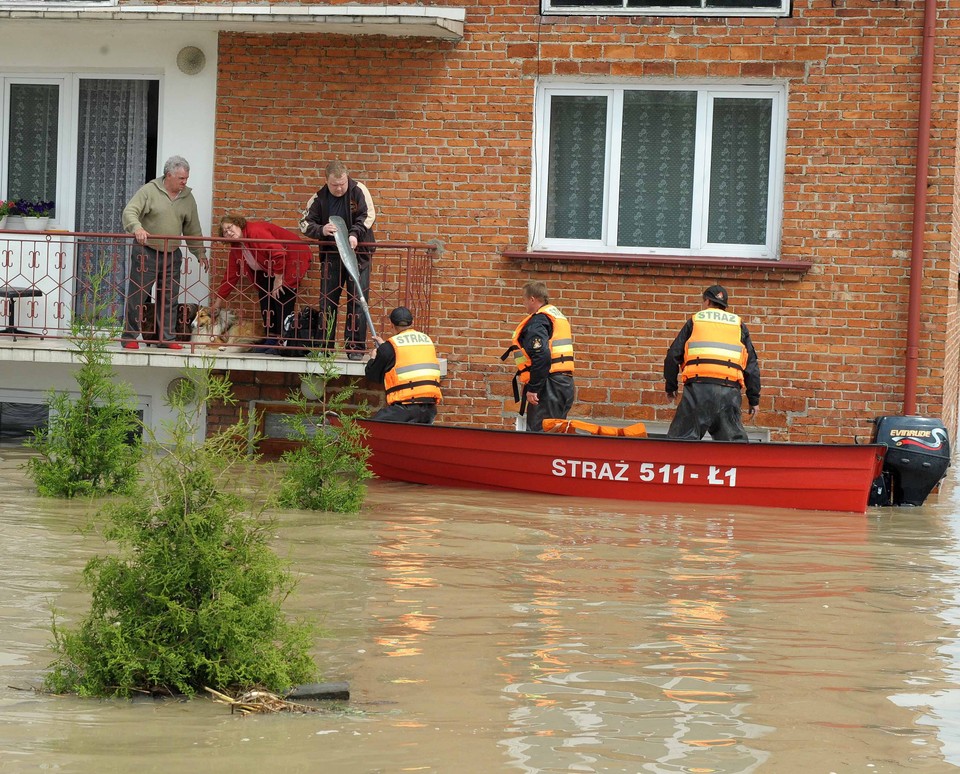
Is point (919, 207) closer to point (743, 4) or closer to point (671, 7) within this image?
point (743, 4)

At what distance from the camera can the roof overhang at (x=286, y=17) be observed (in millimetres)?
12250

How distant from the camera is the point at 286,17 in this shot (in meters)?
12.4

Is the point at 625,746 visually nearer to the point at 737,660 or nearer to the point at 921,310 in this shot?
the point at 737,660

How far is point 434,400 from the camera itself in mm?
11984

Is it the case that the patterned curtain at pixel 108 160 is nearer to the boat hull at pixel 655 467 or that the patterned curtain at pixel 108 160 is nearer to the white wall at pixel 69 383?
the white wall at pixel 69 383

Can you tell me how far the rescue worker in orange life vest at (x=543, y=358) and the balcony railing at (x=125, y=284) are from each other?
119 cm

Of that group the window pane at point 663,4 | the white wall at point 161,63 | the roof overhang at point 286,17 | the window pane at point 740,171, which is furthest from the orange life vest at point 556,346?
the white wall at point 161,63

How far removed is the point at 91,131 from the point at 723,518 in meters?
7.39

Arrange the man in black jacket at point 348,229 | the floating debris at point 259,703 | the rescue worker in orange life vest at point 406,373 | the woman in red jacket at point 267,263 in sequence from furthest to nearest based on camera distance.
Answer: the woman in red jacket at point 267,263, the man in black jacket at point 348,229, the rescue worker in orange life vest at point 406,373, the floating debris at point 259,703

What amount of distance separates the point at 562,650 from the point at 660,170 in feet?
24.3

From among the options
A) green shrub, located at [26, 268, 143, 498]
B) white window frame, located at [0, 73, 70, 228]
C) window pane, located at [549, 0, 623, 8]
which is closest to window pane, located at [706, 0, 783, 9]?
window pane, located at [549, 0, 623, 8]

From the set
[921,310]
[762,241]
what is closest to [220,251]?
[762,241]

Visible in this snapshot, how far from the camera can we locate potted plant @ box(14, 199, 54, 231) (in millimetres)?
13602

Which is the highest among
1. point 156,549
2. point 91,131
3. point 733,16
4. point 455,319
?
point 733,16
